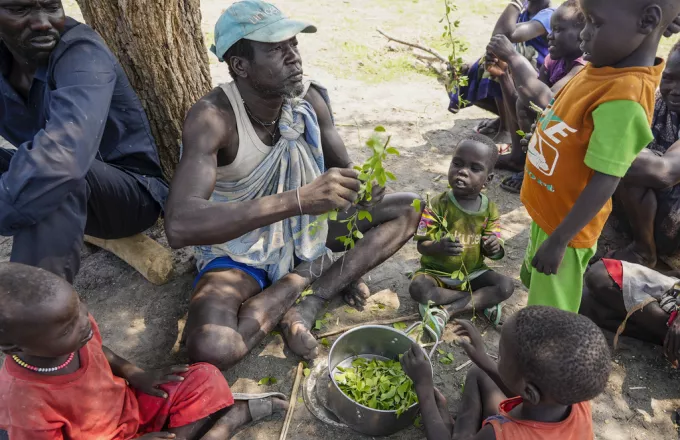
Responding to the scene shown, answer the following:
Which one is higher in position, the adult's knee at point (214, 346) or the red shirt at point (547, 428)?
the red shirt at point (547, 428)

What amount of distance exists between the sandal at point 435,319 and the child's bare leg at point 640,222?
1429 mm

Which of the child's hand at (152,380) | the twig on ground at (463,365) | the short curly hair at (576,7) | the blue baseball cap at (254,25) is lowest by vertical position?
the twig on ground at (463,365)

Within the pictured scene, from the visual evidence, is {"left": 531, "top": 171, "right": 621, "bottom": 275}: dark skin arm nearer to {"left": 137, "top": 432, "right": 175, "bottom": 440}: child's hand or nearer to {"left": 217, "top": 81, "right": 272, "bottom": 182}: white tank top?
{"left": 217, "top": 81, "right": 272, "bottom": 182}: white tank top

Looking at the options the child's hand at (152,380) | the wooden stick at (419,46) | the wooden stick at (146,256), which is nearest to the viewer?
the child's hand at (152,380)

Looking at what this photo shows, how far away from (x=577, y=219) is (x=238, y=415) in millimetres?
1749

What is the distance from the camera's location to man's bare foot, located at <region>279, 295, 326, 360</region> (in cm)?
283

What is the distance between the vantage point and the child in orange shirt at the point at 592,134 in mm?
2115

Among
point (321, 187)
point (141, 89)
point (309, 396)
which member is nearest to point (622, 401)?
point (309, 396)

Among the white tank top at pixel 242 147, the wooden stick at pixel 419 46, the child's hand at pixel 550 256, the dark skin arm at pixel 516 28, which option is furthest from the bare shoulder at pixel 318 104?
the wooden stick at pixel 419 46

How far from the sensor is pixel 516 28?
→ 471 centimetres

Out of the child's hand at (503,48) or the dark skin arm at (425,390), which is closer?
the dark skin arm at (425,390)

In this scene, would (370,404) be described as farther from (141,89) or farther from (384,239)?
(141,89)

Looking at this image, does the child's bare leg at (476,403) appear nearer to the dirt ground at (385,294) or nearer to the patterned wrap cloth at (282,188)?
the dirt ground at (385,294)

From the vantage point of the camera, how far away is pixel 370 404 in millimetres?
2541
